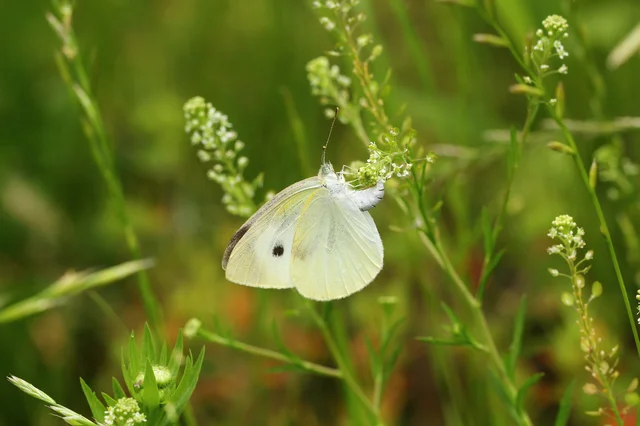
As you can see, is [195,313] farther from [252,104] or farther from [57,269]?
[252,104]

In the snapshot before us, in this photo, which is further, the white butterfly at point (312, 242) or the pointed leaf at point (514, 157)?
the white butterfly at point (312, 242)

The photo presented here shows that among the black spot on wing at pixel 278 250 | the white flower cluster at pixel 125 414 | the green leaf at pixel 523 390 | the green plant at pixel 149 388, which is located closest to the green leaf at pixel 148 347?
the green plant at pixel 149 388

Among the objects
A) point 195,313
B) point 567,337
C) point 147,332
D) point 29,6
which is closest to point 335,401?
point 195,313

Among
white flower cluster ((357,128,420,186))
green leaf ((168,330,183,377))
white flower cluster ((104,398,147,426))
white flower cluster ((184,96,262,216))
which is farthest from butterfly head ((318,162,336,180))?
white flower cluster ((104,398,147,426))

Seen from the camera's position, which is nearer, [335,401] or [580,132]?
[580,132]

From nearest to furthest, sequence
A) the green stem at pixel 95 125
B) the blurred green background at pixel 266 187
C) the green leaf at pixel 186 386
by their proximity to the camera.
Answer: the green leaf at pixel 186 386
the green stem at pixel 95 125
the blurred green background at pixel 266 187

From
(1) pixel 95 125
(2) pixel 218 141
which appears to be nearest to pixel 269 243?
(2) pixel 218 141

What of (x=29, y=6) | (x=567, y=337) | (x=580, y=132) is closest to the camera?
(x=580, y=132)

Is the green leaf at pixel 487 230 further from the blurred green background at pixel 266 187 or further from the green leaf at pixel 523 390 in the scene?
the blurred green background at pixel 266 187
